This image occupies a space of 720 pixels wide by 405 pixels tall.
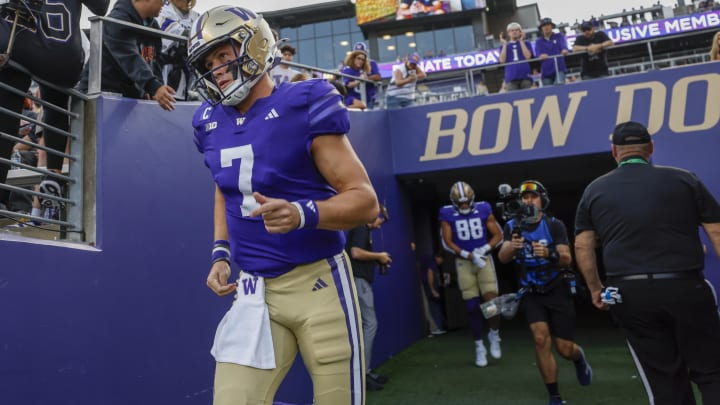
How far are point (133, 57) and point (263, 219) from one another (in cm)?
318

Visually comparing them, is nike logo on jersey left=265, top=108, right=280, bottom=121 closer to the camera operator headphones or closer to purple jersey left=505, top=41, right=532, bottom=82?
the camera operator headphones

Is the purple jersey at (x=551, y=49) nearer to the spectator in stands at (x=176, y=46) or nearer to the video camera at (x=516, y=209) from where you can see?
the video camera at (x=516, y=209)

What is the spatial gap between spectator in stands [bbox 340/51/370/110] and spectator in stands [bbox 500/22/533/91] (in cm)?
249

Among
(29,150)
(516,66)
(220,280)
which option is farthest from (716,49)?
(29,150)

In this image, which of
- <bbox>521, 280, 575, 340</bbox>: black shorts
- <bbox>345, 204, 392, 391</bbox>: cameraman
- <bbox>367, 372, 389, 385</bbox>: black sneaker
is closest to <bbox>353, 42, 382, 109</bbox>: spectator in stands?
<bbox>345, 204, 392, 391</bbox>: cameraman

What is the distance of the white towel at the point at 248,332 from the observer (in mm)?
2066

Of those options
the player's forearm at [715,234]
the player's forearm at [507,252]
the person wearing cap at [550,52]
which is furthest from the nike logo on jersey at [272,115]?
the person wearing cap at [550,52]

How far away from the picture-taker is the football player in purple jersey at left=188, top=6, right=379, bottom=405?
2.06m

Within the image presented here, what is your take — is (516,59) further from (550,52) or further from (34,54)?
(34,54)

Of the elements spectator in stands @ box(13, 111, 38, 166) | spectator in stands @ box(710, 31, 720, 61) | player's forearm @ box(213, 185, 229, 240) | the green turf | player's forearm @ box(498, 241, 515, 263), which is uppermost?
spectator in stands @ box(710, 31, 720, 61)

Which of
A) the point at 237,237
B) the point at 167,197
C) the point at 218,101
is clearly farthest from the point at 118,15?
the point at 237,237

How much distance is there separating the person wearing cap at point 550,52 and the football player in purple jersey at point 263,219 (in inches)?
314

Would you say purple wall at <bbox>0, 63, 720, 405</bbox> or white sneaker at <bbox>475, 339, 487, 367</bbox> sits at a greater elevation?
purple wall at <bbox>0, 63, 720, 405</bbox>

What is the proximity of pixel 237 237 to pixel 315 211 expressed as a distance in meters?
0.57
